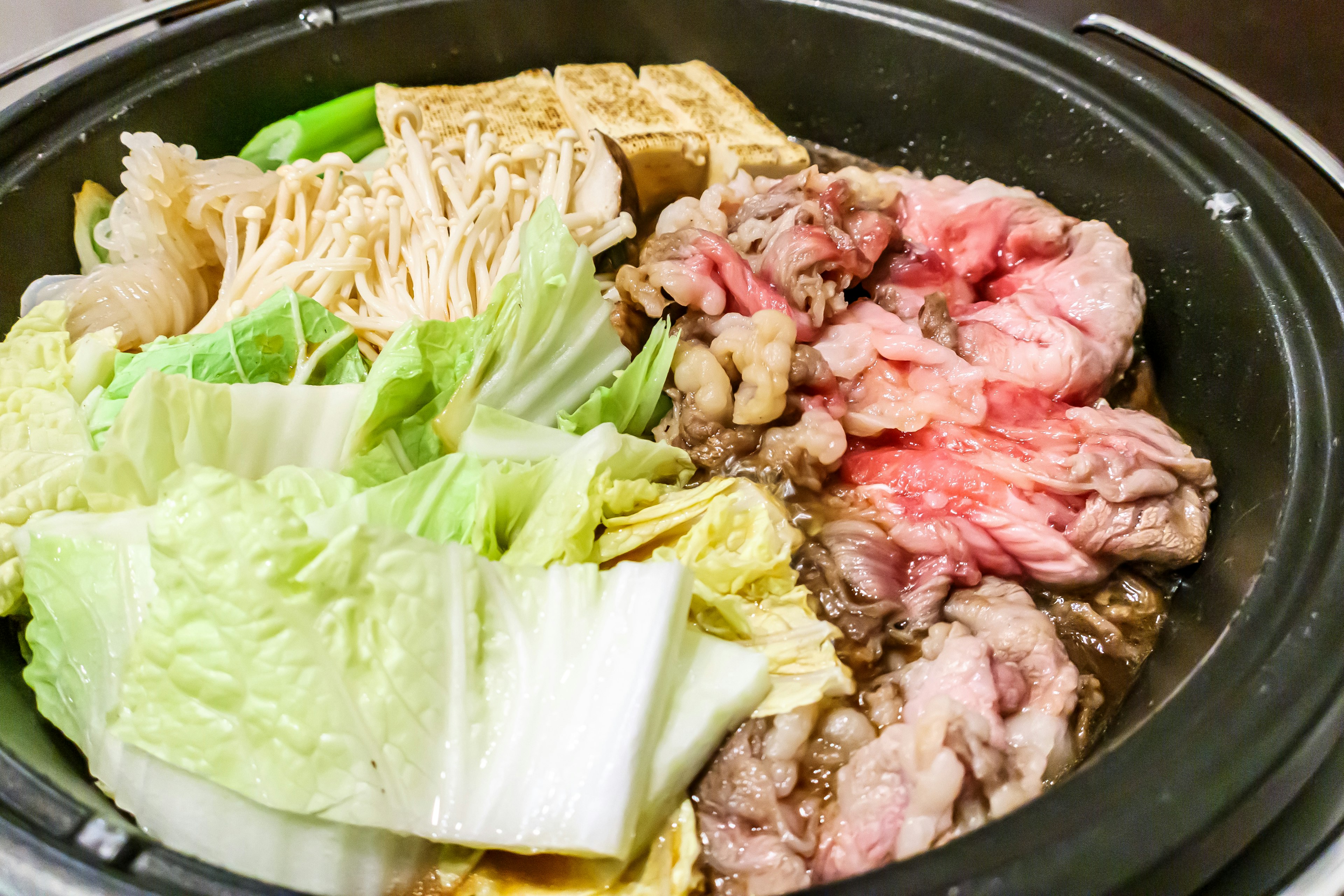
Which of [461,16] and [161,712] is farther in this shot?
[461,16]

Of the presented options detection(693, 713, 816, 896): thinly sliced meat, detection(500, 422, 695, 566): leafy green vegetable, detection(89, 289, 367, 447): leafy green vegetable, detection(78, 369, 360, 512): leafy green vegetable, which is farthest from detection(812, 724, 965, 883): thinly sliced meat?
detection(89, 289, 367, 447): leafy green vegetable

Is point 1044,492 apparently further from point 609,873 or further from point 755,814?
point 609,873

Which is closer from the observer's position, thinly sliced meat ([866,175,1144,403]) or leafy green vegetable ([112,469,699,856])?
leafy green vegetable ([112,469,699,856])

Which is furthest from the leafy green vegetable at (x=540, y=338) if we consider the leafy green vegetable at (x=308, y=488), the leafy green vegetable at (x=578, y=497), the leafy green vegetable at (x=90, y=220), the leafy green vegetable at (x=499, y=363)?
the leafy green vegetable at (x=90, y=220)

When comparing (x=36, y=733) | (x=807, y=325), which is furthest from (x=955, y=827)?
Answer: (x=36, y=733)

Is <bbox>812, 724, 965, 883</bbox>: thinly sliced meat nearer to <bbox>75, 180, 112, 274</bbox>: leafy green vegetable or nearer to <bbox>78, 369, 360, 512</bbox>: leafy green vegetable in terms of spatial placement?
<bbox>78, 369, 360, 512</bbox>: leafy green vegetable

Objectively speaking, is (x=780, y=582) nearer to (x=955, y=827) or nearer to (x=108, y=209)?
(x=955, y=827)
